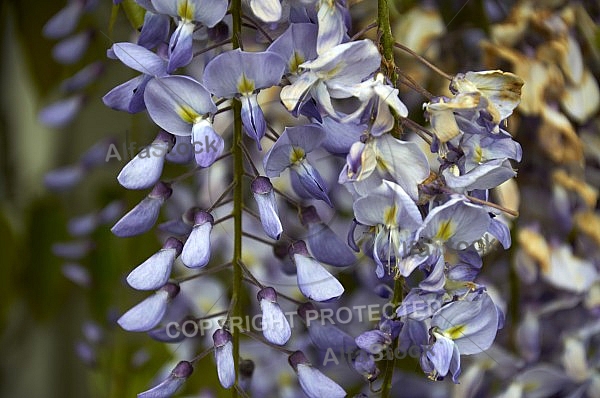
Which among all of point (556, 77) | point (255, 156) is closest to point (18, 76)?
point (255, 156)

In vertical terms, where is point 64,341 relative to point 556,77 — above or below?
below

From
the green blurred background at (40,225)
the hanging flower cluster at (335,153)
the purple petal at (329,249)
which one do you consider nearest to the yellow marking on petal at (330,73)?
the hanging flower cluster at (335,153)

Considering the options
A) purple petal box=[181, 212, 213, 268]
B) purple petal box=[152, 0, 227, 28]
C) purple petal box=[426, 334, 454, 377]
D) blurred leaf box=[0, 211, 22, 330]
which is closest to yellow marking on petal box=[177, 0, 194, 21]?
purple petal box=[152, 0, 227, 28]

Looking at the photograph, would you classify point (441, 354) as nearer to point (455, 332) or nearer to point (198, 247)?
point (455, 332)

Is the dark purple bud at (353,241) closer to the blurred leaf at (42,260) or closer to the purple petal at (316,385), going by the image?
the purple petal at (316,385)

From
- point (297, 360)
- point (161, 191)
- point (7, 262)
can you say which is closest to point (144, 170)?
point (161, 191)

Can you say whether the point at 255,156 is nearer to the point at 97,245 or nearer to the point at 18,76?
the point at 97,245
